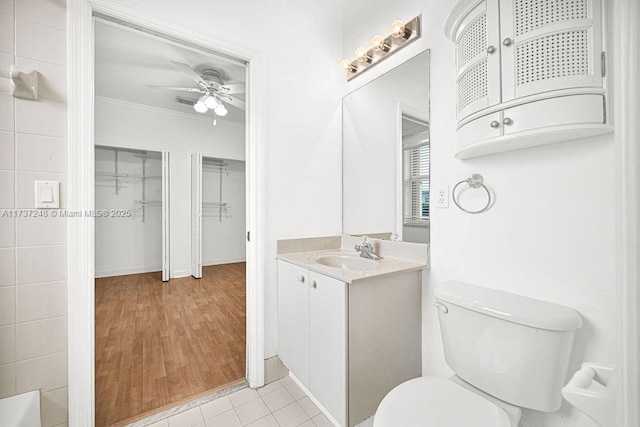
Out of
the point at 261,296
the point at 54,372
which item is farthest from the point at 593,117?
the point at 54,372

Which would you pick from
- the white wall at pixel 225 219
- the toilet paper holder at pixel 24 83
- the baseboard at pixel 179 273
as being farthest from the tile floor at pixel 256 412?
the white wall at pixel 225 219

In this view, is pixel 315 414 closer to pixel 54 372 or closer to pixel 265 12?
pixel 54 372

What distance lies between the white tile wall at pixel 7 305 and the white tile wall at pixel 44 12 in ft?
3.68

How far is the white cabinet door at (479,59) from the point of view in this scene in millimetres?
944

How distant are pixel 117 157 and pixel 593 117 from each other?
5068 mm

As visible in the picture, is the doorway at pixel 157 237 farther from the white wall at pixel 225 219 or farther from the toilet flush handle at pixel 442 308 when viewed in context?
the toilet flush handle at pixel 442 308

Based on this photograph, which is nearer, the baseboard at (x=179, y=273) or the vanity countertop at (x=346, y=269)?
the vanity countertop at (x=346, y=269)

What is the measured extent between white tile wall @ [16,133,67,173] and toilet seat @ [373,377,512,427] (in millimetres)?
1622

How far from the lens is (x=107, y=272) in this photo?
3934 millimetres

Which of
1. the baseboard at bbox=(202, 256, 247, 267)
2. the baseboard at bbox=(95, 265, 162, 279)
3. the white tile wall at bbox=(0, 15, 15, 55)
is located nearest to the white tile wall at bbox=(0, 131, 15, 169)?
the white tile wall at bbox=(0, 15, 15, 55)

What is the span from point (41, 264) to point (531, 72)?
204 centimetres

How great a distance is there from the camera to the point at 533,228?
1025mm

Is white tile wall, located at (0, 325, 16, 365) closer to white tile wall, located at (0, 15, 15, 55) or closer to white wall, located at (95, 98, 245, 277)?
white tile wall, located at (0, 15, 15, 55)

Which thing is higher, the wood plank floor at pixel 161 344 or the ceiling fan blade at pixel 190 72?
the ceiling fan blade at pixel 190 72
